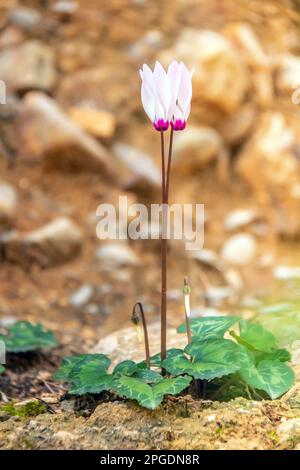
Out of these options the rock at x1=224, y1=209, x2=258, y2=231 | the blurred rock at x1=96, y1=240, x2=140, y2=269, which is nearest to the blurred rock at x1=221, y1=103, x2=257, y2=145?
the rock at x1=224, y1=209, x2=258, y2=231

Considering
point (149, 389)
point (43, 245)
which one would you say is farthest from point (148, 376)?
point (43, 245)

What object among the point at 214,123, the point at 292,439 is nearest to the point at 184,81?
the point at 292,439

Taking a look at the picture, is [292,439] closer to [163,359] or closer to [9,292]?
[163,359]

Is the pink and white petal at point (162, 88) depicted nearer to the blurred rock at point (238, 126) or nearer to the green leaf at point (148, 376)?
the green leaf at point (148, 376)

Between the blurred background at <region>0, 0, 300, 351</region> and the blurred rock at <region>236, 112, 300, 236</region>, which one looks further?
the blurred rock at <region>236, 112, 300, 236</region>

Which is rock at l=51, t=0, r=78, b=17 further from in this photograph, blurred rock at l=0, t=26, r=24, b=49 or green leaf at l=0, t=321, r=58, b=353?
green leaf at l=0, t=321, r=58, b=353

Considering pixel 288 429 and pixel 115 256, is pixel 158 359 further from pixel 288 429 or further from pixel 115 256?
pixel 115 256
